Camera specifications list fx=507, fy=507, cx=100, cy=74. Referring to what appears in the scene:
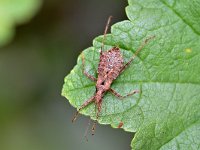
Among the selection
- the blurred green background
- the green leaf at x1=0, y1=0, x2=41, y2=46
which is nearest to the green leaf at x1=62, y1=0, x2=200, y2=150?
the blurred green background

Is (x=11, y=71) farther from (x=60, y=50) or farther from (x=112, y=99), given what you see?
(x=112, y=99)

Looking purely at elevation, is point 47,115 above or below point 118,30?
below

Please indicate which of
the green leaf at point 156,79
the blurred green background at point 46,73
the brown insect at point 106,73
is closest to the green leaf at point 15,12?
the blurred green background at point 46,73

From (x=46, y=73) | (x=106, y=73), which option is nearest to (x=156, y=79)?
(x=106, y=73)

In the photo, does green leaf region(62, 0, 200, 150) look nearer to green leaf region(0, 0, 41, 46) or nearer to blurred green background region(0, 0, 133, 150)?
blurred green background region(0, 0, 133, 150)

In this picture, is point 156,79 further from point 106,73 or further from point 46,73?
point 46,73

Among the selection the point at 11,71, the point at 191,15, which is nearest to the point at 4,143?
the point at 11,71
